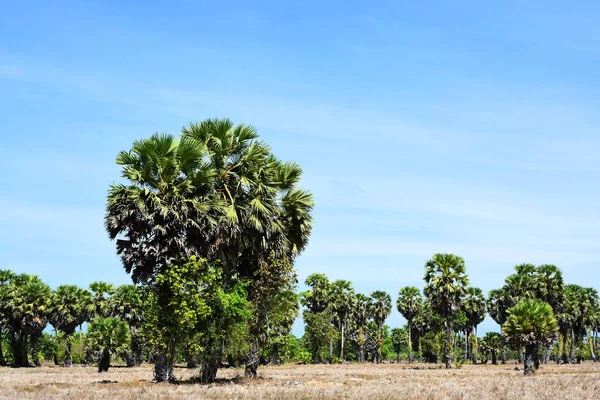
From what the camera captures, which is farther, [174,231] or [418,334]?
[418,334]

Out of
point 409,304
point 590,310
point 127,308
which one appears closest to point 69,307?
point 127,308

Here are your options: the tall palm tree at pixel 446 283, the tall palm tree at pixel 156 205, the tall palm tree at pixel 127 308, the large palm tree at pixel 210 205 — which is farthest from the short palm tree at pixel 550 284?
the tall palm tree at pixel 156 205

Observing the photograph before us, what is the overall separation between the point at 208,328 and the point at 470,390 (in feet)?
39.6

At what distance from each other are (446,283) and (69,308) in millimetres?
45698

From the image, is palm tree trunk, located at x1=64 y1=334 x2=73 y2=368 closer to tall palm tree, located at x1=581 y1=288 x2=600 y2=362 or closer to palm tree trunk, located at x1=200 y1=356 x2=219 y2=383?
palm tree trunk, located at x1=200 y1=356 x2=219 y2=383

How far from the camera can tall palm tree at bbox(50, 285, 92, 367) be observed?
249ft

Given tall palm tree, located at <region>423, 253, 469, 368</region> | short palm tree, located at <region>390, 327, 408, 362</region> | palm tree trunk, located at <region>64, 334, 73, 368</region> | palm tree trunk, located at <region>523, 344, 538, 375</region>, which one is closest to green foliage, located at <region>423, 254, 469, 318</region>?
tall palm tree, located at <region>423, 253, 469, 368</region>

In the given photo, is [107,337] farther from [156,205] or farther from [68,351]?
[68,351]

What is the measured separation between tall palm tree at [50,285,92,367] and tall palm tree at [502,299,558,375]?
1983 inches

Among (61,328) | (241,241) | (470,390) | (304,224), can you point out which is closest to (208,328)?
(241,241)

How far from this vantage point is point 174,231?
2884 centimetres

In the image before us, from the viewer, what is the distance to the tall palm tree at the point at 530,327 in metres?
46.9

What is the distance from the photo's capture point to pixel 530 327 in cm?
4694

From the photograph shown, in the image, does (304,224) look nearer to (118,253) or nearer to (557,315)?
(118,253)
